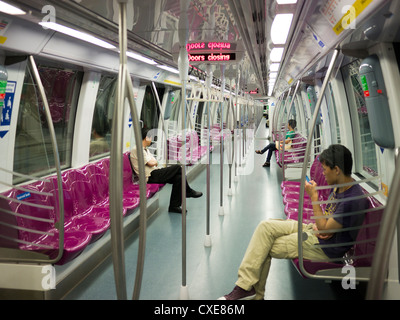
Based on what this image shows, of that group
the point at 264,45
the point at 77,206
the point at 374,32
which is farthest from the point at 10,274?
the point at 264,45

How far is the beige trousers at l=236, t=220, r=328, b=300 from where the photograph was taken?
2.64m

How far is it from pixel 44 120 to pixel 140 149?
340cm

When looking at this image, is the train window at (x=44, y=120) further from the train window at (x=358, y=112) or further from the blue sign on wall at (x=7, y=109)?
the train window at (x=358, y=112)

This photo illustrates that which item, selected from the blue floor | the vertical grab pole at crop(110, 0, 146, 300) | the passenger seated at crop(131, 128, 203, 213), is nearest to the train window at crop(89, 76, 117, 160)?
the passenger seated at crop(131, 128, 203, 213)

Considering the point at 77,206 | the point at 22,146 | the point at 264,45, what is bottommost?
the point at 77,206

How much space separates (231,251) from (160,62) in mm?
3558

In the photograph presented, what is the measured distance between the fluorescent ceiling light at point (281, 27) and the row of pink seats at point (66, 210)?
298cm

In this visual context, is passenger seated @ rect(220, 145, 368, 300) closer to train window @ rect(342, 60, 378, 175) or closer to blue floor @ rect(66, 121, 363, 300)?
blue floor @ rect(66, 121, 363, 300)

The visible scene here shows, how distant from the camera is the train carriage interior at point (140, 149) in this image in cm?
204

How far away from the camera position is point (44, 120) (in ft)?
14.3

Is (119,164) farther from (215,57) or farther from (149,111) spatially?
(149,111)

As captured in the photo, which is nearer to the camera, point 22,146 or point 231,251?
point 22,146
